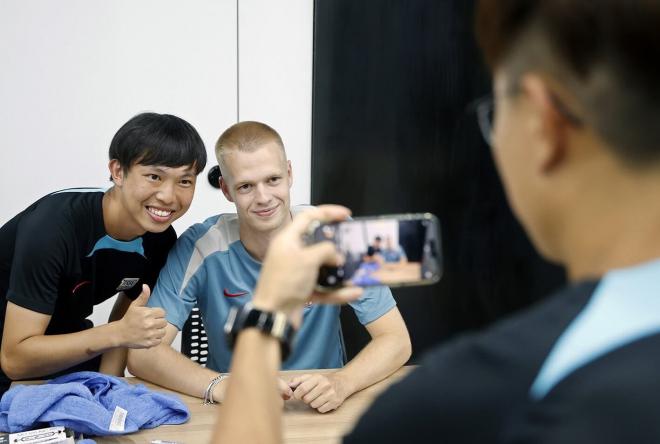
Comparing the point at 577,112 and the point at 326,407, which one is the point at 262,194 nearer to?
the point at 326,407

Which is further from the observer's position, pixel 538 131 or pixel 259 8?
pixel 259 8

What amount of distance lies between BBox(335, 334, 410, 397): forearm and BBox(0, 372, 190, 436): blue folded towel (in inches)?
15.0

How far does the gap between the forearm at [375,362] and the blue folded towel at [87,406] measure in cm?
38

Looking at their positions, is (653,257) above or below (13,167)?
above

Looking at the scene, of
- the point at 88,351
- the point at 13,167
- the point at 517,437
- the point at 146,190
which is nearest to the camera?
the point at 517,437

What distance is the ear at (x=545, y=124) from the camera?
0.55 m

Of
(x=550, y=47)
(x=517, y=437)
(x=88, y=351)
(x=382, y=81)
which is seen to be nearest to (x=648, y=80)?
(x=550, y=47)

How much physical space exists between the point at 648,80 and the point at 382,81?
86.8 inches

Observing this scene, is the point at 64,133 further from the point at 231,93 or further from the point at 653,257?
the point at 653,257

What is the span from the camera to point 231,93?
275 cm

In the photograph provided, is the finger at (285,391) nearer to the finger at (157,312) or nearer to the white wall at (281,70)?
the finger at (157,312)

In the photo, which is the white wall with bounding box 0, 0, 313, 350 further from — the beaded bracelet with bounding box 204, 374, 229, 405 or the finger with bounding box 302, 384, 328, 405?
the finger with bounding box 302, 384, 328, 405

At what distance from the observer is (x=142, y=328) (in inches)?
65.6

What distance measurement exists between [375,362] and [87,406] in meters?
0.68
